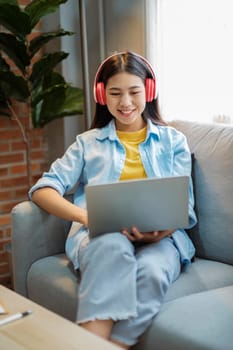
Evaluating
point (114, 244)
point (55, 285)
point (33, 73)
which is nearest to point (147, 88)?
point (114, 244)

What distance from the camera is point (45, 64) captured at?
2766 millimetres

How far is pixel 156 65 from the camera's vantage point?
2803 mm

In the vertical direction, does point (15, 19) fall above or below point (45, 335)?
above

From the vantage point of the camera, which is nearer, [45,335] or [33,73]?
[45,335]

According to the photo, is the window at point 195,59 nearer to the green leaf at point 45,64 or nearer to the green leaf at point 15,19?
the green leaf at point 45,64

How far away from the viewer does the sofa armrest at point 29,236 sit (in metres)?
2.10

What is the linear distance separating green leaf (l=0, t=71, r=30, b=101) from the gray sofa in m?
0.76

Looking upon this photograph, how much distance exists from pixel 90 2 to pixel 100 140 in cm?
127

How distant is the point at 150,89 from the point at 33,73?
0.85 m

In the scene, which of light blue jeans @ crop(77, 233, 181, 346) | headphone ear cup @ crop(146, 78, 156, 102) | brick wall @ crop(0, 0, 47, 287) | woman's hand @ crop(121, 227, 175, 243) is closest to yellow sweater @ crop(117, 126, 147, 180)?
headphone ear cup @ crop(146, 78, 156, 102)

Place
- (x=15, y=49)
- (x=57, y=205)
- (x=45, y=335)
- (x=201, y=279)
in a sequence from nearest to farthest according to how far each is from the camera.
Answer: (x=45, y=335)
(x=201, y=279)
(x=57, y=205)
(x=15, y=49)

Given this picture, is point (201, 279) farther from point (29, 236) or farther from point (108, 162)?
point (29, 236)

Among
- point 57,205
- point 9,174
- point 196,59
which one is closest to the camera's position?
point 57,205

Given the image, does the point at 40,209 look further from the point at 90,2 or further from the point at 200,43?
the point at 90,2
